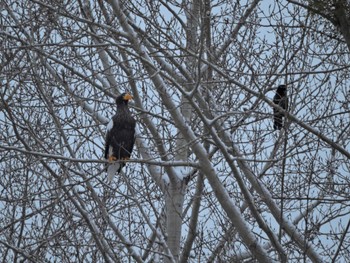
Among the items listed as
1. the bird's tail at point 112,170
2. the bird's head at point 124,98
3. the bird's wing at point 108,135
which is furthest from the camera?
the bird's tail at point 112,170

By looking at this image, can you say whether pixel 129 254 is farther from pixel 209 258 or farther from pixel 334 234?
pixel 334 234

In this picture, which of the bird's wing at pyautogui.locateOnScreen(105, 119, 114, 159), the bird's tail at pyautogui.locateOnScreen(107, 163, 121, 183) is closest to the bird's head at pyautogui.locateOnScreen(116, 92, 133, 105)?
the bird's wing at pyautogui.locateOnScreen(105, 119, 114, 159)

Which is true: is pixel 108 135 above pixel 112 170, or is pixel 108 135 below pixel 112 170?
above

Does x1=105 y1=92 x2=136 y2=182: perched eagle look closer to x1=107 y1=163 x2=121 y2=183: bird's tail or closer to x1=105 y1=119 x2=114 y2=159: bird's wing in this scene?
x1=105 y1=119 x2=114 y2=159: bird's wing

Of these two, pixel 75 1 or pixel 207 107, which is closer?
pixel 207 107

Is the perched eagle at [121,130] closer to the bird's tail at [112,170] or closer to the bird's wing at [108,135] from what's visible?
the bird's wing at [108,135]

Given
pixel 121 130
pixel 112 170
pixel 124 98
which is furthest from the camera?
pixel 112 170

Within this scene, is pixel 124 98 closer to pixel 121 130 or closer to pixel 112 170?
pixel 121 130

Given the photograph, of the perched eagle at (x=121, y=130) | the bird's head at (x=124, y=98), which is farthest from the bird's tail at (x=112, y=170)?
the bird's head at (x=124, y=98)

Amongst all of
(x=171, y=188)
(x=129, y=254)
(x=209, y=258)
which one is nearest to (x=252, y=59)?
(x=171, y=188)

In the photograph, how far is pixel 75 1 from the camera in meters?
7.22

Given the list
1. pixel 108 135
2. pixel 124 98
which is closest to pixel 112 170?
pixel 108 135

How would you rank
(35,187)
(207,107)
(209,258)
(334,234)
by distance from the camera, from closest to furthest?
(334,234) → (207,107) → (209,258) → (35,187)

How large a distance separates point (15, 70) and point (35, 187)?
4.96ft
